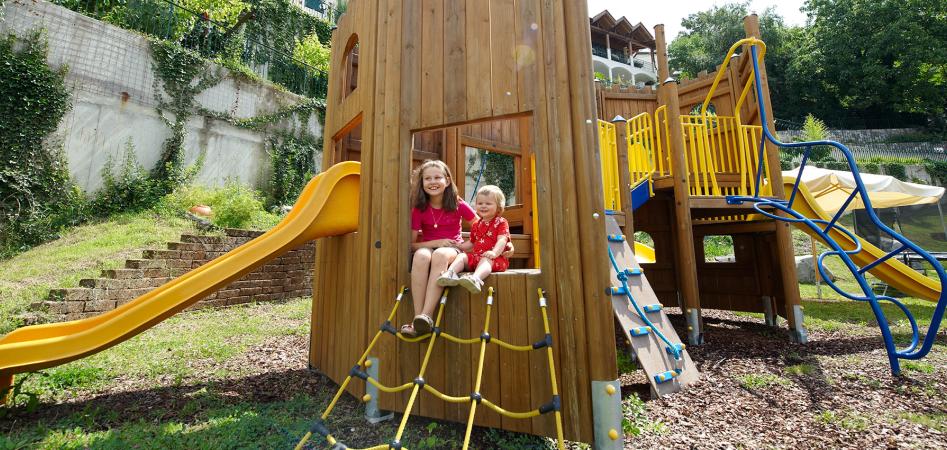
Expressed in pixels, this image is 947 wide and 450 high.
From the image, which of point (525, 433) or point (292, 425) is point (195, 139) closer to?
point (292, 425)

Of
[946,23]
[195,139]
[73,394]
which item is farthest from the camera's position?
[946,23]

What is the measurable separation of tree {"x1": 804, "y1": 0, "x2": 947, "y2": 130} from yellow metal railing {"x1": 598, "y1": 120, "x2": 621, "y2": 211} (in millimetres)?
39032

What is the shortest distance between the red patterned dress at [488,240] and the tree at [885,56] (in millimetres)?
42115

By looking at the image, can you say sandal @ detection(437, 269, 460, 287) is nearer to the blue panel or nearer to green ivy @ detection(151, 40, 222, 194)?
the blue panel

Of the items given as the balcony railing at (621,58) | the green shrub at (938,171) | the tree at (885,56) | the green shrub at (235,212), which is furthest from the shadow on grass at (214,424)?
the tree at (885,56)

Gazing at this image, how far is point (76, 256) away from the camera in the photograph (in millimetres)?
7578

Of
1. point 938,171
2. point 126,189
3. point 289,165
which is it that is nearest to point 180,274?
point 126,189

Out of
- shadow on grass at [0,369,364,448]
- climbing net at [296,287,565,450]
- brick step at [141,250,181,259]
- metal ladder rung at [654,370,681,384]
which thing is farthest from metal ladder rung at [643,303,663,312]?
brick step at [141,250,181,259]

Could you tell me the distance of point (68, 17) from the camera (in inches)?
382

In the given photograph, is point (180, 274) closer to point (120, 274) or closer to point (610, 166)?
point (120, 274)

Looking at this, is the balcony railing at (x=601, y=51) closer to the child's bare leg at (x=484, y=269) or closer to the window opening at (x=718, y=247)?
the window opening at (x=718, y=247)

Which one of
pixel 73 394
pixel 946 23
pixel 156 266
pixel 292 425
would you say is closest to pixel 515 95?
pixel 292 425

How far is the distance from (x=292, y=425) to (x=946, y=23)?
155ft

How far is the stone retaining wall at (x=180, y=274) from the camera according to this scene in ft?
19.4
